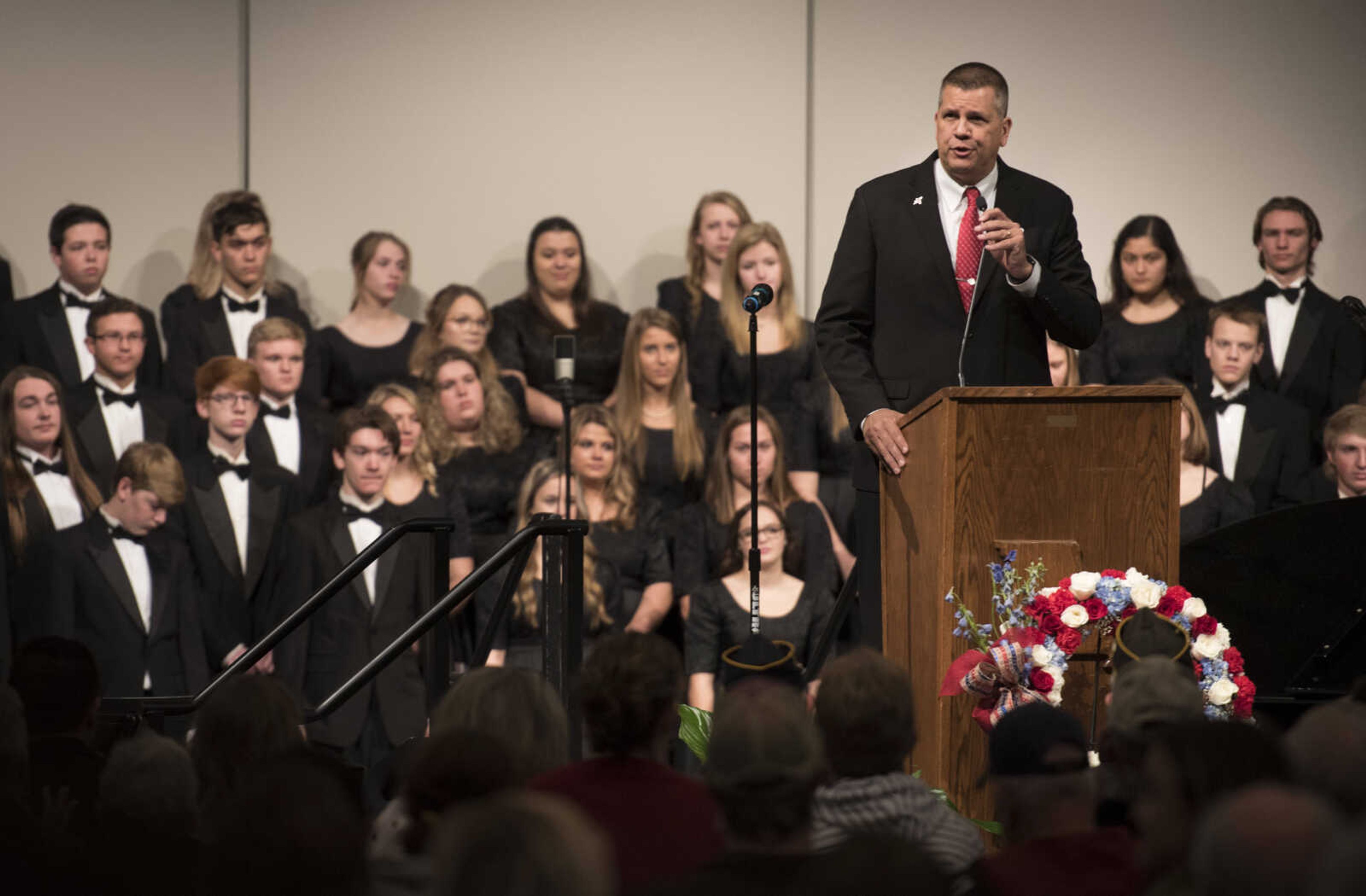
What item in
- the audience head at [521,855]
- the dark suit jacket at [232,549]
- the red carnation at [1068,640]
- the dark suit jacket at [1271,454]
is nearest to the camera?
the audience head at [521,855]

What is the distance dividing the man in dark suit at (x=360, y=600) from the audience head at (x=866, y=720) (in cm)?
454

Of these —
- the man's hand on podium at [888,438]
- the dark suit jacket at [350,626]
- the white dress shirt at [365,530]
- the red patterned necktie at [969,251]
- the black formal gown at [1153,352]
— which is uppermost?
the red patterned necktie at [969,251]

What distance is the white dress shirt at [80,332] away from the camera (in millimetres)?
8539

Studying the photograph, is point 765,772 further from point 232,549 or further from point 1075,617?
point 232,549

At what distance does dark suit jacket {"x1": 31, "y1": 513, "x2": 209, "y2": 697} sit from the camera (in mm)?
7551

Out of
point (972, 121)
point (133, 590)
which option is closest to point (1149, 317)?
point (972, 121)

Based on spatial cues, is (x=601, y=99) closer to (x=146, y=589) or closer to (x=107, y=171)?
(x=107, y=171)

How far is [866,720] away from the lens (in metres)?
3.00

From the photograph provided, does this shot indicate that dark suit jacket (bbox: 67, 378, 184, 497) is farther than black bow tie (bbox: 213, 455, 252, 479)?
Yes

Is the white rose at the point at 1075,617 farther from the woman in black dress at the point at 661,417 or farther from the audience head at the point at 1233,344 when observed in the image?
the audience head at the point at 1233,344

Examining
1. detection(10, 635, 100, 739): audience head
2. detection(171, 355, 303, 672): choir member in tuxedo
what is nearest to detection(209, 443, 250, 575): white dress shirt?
detection(171, 355, 303, 672): choir member in tuxedo

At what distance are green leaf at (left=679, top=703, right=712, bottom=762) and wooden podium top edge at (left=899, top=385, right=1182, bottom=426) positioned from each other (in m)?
1.44

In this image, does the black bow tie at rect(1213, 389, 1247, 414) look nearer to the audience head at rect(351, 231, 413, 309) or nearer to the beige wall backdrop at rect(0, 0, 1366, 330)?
the beige wall backdrop at rect(0, 0, 1366, 330)

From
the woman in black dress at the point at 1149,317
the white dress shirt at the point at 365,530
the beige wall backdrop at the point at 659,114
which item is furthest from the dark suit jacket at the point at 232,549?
the woman in black dress at the point at 1149,317
